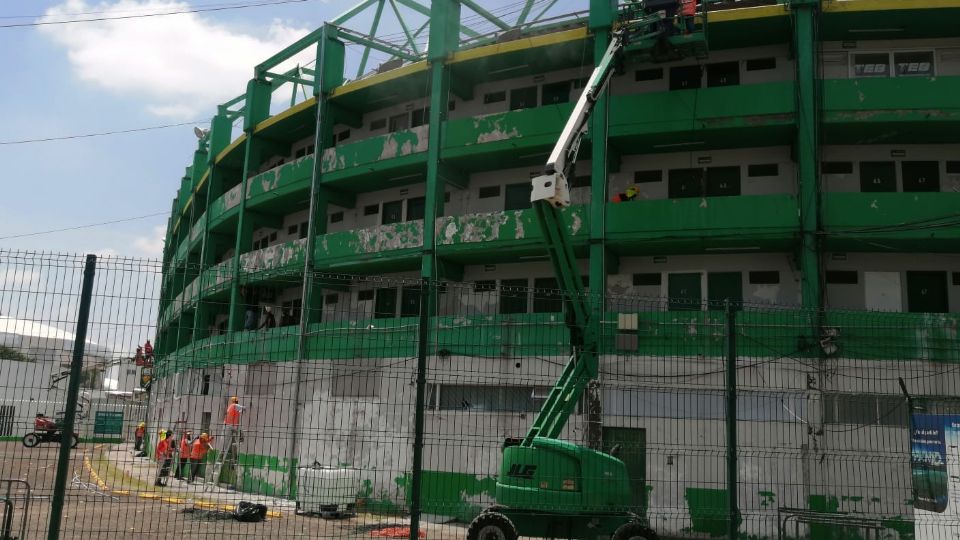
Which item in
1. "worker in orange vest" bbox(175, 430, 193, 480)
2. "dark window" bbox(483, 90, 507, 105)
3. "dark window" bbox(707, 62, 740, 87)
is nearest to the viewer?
"worker in orange vest" bbox(175, 430, 193, 480)

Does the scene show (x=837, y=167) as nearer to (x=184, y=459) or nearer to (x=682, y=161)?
(x=682, y=161)

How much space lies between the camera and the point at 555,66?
79.7 feet

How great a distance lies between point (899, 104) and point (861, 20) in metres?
2.65

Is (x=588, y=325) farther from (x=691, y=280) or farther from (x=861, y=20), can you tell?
(x=861, y=20)

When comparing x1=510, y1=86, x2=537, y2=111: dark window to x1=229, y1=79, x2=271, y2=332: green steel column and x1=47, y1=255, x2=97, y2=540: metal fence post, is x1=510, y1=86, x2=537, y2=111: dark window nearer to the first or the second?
x1=229, y1=79, x2=271, y2=332: green steel column

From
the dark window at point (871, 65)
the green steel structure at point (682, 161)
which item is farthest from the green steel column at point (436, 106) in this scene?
the dark window at point (871, 65)

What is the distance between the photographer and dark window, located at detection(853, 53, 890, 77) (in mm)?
21734

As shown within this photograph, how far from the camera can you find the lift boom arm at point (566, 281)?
12023 millimetres

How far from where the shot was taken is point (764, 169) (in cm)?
2228

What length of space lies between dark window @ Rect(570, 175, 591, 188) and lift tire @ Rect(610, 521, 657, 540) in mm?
14513

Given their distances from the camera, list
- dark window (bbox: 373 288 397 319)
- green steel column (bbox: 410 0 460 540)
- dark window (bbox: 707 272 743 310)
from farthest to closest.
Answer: dark window (bbox: 373 288 397 319), green steel column (bbox: 410 0 460 540), dark window (bbox: 707 272 743 310)

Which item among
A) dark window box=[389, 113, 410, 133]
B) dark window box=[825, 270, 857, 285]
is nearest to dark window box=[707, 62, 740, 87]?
dark window box=[825, 270, 857, 285]

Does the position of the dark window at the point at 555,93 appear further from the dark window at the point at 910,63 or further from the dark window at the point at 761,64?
the dark window at the point at 910,63

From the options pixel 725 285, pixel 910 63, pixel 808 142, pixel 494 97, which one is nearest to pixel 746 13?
pixel 808 142
